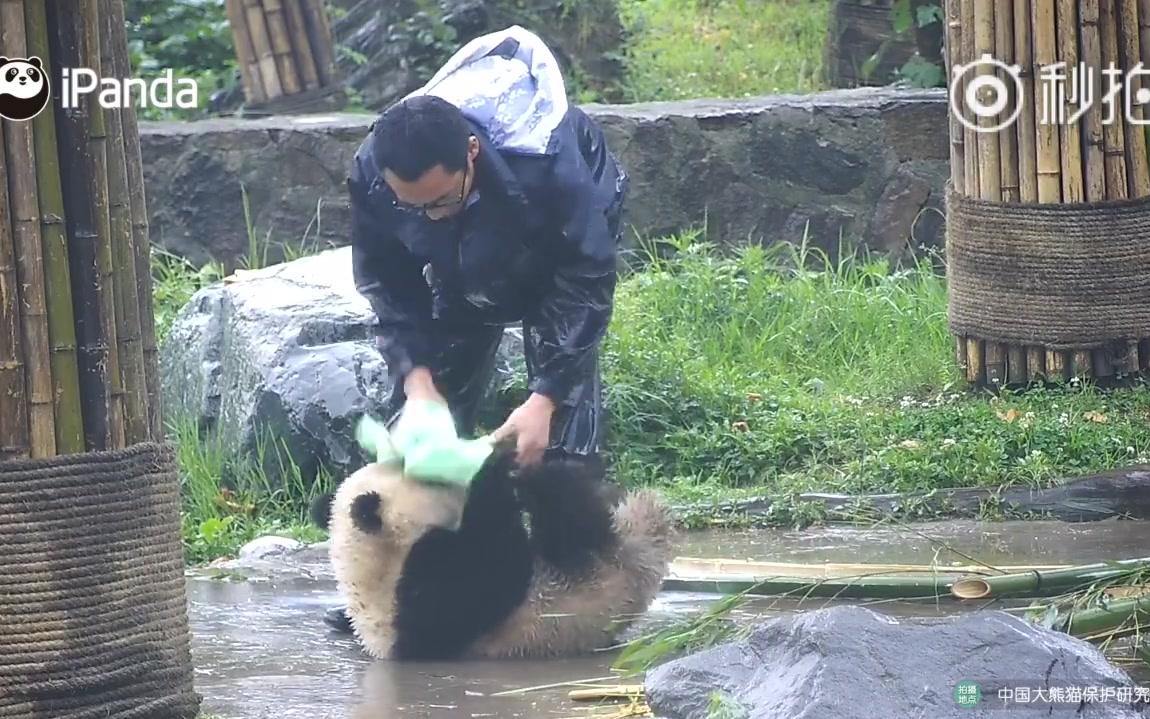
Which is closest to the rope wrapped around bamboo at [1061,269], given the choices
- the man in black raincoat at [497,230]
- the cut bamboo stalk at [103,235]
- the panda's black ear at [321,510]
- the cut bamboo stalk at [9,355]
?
the man in black raincoat at [497,230]

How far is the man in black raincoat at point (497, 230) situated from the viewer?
15.6 ft

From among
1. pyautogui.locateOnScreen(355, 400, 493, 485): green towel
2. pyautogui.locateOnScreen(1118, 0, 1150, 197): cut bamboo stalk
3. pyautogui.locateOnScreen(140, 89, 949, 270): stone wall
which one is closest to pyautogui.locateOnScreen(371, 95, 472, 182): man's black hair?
pyautogui.locateOnScreen(355, 400, 493, 485): green towel

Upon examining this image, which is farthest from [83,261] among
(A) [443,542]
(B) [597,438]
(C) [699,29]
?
(C) [699,29]

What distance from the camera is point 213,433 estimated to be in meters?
7.07

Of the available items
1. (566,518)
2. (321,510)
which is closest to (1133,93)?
(566,518)

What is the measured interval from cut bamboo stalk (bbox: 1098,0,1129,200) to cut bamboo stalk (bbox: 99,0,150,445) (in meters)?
→ 4.31

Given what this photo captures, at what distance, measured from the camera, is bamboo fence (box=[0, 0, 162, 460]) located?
3.54 meters

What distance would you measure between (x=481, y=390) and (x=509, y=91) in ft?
3.38

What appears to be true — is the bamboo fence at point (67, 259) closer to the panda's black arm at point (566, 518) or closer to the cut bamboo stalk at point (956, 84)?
the panda's black arm at point (566, 518)

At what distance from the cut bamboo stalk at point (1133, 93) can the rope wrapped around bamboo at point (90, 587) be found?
14.6 feet

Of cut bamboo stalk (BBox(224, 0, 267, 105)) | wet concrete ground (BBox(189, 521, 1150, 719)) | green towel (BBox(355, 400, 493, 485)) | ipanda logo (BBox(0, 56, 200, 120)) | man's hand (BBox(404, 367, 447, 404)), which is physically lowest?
wet concrete ground (BBox(189, 521, 1150, 719))

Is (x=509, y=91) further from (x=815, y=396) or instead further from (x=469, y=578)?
(x=815, y=396)

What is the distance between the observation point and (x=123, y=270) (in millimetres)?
3742

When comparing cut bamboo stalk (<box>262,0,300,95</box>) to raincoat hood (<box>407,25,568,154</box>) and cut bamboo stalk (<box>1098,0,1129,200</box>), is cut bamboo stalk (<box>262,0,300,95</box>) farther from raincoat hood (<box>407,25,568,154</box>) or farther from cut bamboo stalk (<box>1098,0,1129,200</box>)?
raincoat hood (<box>407,25,568,154</box>)
